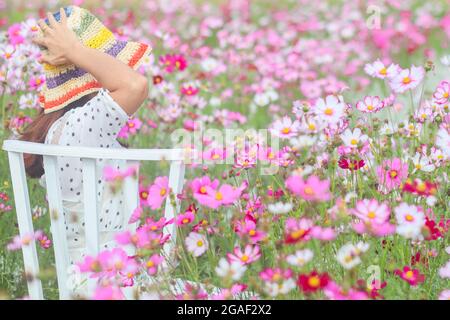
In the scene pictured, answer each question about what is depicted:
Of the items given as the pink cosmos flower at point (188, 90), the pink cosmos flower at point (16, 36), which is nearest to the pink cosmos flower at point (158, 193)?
the pink cosmos flower at point (16, 36)

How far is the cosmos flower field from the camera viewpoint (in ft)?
4.16

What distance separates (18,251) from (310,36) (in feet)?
10.4

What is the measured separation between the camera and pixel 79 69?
5.84 ft

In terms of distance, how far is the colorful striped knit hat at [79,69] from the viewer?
176cm

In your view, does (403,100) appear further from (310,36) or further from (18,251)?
(18,251)

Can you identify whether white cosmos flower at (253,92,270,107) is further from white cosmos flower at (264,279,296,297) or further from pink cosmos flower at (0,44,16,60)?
white cosmos flower at (264,279,296,297)

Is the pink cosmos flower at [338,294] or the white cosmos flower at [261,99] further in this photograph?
the white cosmos flower at [261,99]

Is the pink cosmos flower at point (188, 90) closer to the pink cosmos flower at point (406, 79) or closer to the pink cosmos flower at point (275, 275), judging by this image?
the pink cosmos flower at point (406, 79)

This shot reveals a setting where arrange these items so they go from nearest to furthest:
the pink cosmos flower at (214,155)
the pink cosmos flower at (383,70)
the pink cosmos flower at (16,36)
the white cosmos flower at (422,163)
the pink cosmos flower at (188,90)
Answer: the pink cosmos flower at (214,155) < the white cosmos flower at (422,163) < the pink cosmos flower at (383,70) < the pink cosmos flower at (16,36) < the pink cosmos flower at (188,90)

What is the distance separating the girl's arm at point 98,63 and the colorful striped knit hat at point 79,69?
0.23ft

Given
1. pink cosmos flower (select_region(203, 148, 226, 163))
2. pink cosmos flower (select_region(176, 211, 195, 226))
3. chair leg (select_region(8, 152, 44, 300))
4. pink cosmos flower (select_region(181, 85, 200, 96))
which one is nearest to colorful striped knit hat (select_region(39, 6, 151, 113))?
chair leg (select_region(8, 152, 44, 300))

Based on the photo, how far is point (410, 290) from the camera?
4.75 feet

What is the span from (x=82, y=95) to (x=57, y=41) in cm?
15

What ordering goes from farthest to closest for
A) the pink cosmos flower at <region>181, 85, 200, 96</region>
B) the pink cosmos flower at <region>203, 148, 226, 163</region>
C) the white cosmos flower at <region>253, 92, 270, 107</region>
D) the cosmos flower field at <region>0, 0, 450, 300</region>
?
the white cosmos flower at <region>253, 92, 270, 107</region> < the pink cosmos flower at <region>181, 85, 200, 96</region> < the pink cosmos flower at <region>203, 148, 226, 163</region> < the cosmos flower field at <region>0, 0, 450, 300</region>
